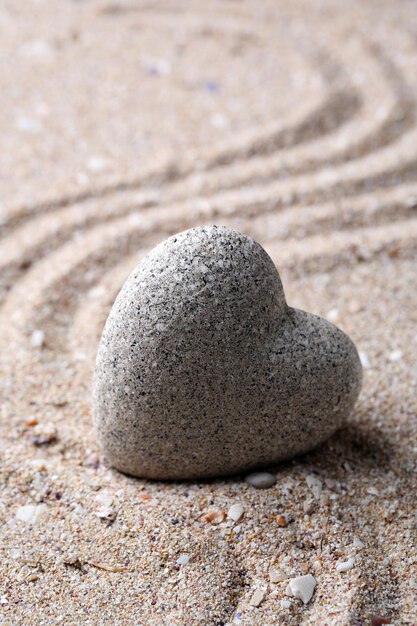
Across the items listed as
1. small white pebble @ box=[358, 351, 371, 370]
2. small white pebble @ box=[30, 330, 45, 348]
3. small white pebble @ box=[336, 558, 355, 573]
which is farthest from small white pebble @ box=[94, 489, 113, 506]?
small white pebble @ box=[358, 351, 371, 370]

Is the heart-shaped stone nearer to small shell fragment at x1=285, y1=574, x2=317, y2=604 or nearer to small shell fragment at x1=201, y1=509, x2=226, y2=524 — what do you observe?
small shell fragment at x1=201, y1=509, x2=226, y2=524

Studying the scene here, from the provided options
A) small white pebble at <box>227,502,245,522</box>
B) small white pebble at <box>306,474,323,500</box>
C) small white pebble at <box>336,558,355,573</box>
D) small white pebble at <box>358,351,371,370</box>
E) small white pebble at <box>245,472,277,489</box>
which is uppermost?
small white pebble at <box>358,351,371,370</box>

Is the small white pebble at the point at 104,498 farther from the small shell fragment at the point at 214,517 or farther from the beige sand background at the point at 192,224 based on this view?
the small shell fragment at the point at 214,517

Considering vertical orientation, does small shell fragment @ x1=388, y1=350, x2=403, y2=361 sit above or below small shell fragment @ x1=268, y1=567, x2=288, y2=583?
above

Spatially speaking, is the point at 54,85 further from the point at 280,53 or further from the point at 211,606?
the point at 211,606

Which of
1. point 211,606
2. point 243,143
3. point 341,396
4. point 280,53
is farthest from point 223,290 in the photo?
point 280,53

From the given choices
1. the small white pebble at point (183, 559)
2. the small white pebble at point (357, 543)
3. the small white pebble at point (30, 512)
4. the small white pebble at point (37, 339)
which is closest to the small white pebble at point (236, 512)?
the small white pebble at point (183, 559)

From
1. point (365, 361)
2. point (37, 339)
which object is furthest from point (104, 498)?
point (365, 361)

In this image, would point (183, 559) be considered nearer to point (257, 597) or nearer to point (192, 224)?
point (257, 597)
